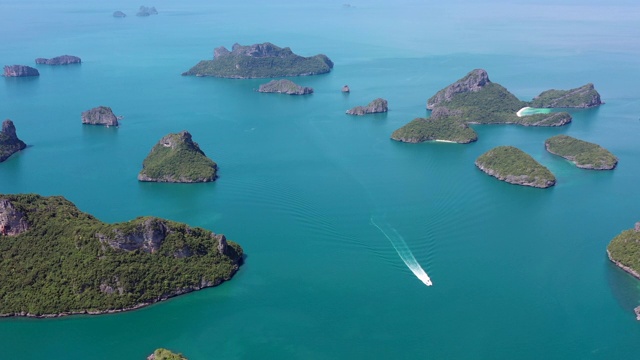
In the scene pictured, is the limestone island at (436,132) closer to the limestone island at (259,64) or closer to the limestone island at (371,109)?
the limestone island at (371,109)

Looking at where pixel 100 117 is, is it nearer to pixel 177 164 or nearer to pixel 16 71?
pixel 177 164

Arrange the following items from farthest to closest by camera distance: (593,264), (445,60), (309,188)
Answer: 1. (445,60)
2. (309,188)
3. (593,264)

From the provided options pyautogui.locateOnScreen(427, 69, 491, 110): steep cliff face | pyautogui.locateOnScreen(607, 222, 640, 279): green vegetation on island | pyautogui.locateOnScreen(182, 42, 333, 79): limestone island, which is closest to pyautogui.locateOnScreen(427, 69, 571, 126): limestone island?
pyautogui.locateOnScreen(427, 69, 491, 110): steep cliff face

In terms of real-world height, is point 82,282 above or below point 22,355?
above

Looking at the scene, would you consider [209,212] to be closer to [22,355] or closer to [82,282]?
[82,282]

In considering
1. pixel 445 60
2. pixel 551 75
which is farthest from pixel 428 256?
pixel 445 60

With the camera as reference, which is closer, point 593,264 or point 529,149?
point 593,264

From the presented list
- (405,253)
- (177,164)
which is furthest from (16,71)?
(405,253)
